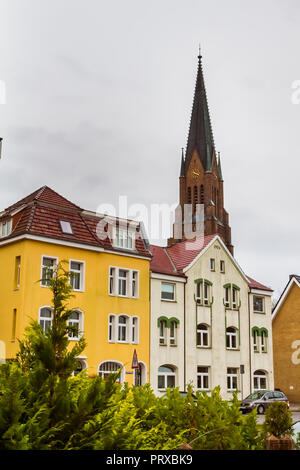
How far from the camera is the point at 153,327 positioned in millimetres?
38250

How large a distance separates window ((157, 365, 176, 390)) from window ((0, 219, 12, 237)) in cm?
1356

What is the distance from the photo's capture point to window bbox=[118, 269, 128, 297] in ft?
123

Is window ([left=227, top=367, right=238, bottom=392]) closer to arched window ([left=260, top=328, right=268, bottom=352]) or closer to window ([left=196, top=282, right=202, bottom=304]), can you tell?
arched window ([left=260, top=328, right=268, bottom=352])

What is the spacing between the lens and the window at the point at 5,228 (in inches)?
1363

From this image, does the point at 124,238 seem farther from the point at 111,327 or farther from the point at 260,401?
the point at 260,401

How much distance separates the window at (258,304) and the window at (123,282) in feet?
43.7

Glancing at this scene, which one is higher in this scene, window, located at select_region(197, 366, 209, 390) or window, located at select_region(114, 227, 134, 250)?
window, located at select_region(114, 227, 134, 250)

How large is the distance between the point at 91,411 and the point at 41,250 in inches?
1043

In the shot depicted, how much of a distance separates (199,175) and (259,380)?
6095cm

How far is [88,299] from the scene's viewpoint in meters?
35.0

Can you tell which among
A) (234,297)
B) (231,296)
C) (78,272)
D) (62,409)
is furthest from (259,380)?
(62,409)

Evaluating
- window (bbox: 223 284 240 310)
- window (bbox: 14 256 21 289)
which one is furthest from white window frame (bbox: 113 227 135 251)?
window (bbox: 223 284 240 310)

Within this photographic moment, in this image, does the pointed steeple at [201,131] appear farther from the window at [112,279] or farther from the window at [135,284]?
the window at [112,279]

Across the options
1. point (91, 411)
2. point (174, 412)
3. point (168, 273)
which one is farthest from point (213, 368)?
point (91, 411)
